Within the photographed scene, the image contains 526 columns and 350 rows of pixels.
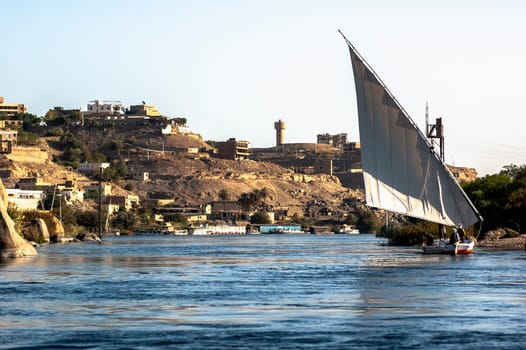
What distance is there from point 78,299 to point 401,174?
2487 centimetres

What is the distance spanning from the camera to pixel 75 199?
192 meters

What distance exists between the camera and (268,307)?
34.7 m

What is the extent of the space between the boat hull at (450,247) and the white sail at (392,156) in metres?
3.53

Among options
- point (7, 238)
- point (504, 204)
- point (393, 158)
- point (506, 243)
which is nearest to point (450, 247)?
point (393, 158)

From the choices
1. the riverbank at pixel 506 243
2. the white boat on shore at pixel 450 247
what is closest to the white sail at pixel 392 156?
the white boat on shore at pixel 450 247

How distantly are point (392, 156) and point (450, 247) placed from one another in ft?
27.3

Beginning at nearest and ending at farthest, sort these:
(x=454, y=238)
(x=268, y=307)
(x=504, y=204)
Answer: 1. (x=268, y=307)
2. (x=454, y=238)
3. (x=504, y=204)

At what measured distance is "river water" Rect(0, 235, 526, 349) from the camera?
90.7 ft

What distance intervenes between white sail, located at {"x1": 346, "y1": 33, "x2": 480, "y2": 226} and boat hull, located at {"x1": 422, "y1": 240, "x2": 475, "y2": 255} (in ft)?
11.6

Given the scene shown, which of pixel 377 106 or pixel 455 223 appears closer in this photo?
pixel 377 106

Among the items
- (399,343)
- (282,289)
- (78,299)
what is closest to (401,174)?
(282,289)

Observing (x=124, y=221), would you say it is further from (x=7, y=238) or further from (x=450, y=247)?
(x=450, y=247)

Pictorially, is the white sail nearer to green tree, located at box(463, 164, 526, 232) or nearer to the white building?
green tree, located at box(463, 164, 526, 232)

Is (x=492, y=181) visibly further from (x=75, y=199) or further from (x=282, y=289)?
(x=75, y=199)
